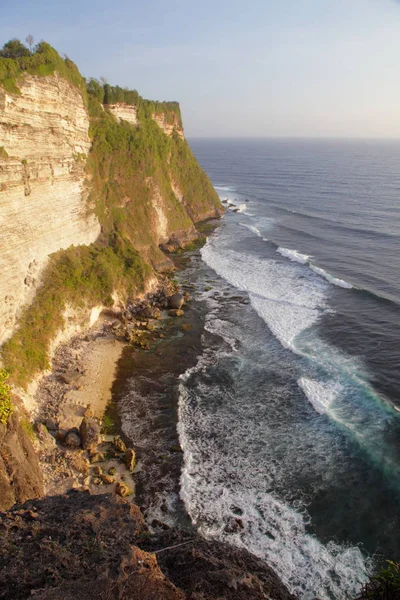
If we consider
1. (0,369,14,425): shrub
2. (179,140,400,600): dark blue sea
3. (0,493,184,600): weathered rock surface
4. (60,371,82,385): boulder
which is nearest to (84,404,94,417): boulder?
(60,371,82,385): boulder

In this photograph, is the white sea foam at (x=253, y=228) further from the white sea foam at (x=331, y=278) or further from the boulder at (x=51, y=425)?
the boulder at (x=51, y=425)

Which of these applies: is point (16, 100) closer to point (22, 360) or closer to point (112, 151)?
point (22, 360)

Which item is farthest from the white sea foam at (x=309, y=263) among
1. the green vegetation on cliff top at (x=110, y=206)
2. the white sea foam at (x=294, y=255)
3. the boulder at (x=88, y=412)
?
the boulder at (x=88, y=412)

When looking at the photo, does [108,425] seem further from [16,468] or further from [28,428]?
[16,468]

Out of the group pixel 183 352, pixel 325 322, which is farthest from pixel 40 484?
pixel 325 322

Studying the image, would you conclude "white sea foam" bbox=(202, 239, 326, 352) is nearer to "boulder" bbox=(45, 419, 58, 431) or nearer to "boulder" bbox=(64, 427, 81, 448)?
"boulder" bbox=(64, 427, 81, 448)
